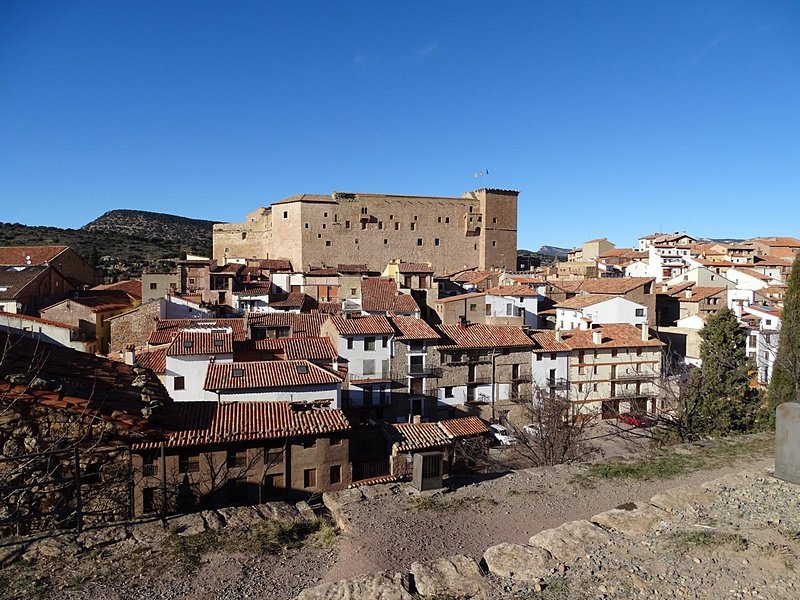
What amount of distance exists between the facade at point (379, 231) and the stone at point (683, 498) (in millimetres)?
50620

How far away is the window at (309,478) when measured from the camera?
1224cm

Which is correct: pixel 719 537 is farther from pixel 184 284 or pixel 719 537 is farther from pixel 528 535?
pixel 184 284

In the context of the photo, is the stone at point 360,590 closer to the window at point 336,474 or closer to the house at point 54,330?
the window at point 336,474

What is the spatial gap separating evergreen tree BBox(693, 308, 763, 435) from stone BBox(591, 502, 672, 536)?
9.32 m

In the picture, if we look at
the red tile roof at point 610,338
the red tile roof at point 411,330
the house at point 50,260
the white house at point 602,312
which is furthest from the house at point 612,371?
the house at point 50,260

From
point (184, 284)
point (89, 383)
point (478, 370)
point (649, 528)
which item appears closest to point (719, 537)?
point (649, 528)

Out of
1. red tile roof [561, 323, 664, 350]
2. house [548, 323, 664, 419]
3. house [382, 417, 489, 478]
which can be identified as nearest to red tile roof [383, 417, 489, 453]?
house [382, 417, 489, 478]

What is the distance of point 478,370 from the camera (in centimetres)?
2466

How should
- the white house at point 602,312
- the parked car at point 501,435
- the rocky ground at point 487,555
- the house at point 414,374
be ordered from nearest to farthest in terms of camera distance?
the rocky ground at point 487,555
the parked car at point 501,435
the house at point 414,374
the white house at point 602,312

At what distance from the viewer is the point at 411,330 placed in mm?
23984

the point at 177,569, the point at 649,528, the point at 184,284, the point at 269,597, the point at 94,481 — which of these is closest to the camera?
the point at 269,597

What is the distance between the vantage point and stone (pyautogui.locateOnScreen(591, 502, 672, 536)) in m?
5.82

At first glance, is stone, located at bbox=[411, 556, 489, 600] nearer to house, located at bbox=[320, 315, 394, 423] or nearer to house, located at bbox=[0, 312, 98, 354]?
house, located at bbox=[320, 315, 394, 423]

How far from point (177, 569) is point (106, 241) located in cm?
7937
